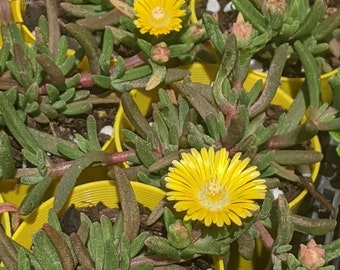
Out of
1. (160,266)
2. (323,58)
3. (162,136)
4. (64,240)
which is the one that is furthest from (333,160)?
(64,240)

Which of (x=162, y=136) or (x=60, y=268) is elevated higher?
(x=162, y=136)

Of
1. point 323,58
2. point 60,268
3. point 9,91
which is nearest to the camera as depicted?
point 60,268

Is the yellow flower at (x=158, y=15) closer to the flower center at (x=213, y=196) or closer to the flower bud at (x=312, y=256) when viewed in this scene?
the flower center at (x=213, y=196)

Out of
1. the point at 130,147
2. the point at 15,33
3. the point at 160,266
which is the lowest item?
the point at 160,266

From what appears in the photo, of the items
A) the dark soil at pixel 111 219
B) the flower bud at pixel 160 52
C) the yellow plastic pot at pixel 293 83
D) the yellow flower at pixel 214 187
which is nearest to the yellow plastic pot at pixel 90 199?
the dark soil at pixel 111 219

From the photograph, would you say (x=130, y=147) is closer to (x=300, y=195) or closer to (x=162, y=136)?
(x=162, y=136)

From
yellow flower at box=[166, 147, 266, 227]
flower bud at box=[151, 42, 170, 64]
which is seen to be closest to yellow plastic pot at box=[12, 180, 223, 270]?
yellow flower at box=[166, 147, 266, 227]

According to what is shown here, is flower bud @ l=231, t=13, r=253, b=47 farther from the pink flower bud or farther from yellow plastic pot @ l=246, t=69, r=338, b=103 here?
yellow plastic pot @ l=246, t=69, r=338, b=103
